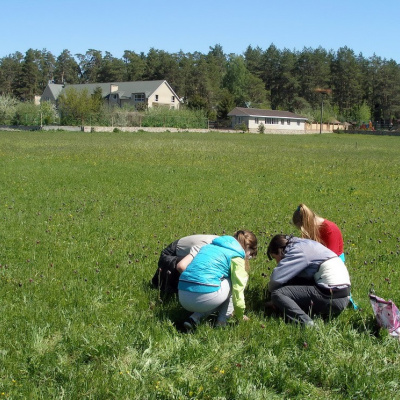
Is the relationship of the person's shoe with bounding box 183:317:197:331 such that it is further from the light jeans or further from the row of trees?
the row of trees

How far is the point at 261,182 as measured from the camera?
48.2ft

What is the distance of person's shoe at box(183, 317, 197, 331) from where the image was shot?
4.67 m

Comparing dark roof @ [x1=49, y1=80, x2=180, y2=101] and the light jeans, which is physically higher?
dark roof @ [x1=49, y1=80, x2=180, y2=101]

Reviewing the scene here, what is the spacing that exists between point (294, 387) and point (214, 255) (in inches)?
58.0

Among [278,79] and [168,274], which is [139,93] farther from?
[168,274]

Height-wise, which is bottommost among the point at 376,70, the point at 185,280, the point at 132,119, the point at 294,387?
the point at 294,387

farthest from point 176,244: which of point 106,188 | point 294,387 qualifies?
point 106,188

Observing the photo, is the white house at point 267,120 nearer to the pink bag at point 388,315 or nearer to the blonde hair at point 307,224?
the blonde hair at point 307,224

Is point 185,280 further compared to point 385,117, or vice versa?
point 385,117

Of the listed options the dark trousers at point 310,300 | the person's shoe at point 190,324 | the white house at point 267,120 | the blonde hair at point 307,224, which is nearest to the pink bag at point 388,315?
the dark trousers at point 310,300

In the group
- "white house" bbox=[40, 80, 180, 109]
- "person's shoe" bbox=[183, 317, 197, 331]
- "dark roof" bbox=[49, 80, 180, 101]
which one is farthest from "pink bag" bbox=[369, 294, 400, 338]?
"dark roof" bbox=[49, 80, 180, 101]

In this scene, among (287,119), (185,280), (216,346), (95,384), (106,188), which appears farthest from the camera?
(287,119)

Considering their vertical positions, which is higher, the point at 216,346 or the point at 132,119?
the point at 132,119

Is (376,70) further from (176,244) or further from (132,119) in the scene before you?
(176,244)
